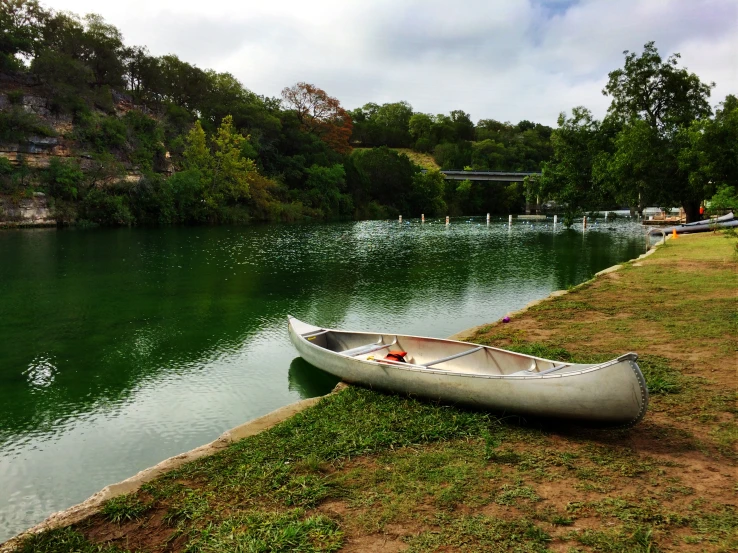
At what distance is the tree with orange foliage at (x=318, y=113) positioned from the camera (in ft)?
295

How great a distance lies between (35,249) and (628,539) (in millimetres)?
31443

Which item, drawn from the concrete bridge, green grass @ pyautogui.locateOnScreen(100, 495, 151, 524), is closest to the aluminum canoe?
green grass @ pyautogui.locateOnScreen(100, 495, 151, 524)

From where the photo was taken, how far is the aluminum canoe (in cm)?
550

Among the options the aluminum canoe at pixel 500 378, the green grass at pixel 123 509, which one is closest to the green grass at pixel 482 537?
the aluminum canoe at pixel 500 378

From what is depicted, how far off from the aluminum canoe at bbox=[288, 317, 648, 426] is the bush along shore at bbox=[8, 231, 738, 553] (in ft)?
0.77

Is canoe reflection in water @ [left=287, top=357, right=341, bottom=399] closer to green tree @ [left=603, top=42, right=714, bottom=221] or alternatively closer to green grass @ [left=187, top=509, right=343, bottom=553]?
green grass @ [left=187, top=509, right=343, bottom=553]

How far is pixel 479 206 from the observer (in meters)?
102

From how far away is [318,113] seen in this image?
92188 millimetres

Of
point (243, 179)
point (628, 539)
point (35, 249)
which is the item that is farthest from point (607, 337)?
point (243, 179)

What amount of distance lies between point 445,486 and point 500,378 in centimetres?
173

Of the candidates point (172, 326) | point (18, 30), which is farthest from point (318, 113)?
point (172, 326)

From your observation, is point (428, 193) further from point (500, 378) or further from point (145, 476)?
point (145, 476)

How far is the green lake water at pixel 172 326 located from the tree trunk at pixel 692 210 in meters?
9.91

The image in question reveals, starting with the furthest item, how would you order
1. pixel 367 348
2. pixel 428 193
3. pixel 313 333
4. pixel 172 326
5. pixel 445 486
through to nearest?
pixel 428 193 → pixel 172 326 → pixel 313 333 → pixel 367 348 → pixel 445 486
